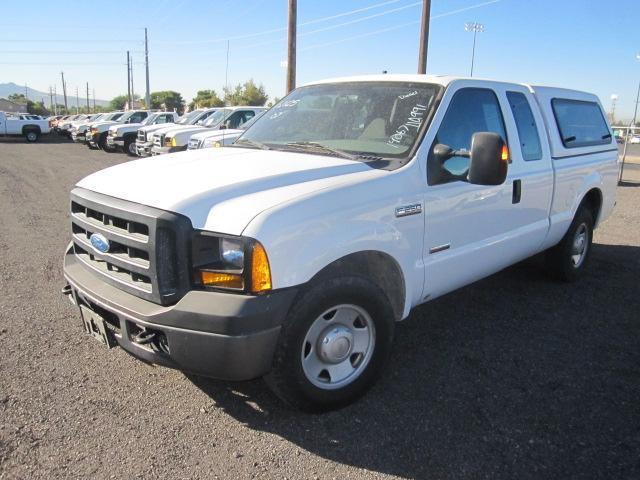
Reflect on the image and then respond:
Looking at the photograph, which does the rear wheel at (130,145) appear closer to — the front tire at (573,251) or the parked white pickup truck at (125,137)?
the parked white pickup truck at (125,137)

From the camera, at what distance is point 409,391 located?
3355 millimetres

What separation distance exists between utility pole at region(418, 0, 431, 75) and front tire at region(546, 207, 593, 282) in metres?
13.7

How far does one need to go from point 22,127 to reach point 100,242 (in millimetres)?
34723

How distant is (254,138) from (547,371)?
2.73 metres

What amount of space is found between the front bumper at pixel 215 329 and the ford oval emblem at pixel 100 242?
1.36 feet

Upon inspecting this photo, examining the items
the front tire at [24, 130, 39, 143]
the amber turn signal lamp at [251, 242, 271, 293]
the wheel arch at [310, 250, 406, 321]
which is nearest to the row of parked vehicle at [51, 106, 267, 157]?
the wheel arch at [310, 250, 406, 321]

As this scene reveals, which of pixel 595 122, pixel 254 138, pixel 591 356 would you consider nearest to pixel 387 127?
pixel 254 138

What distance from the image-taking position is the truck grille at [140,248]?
2.59 m

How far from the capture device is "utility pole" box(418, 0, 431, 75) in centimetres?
1825

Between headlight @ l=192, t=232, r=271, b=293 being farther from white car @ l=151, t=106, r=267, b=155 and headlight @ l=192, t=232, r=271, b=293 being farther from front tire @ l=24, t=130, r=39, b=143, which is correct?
front tire @ l=24, t=130, r=39, b=143

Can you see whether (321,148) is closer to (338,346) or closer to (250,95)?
(338,346)

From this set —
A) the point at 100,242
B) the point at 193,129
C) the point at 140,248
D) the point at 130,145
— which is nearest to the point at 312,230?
the point at 140,248

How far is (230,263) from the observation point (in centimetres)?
260

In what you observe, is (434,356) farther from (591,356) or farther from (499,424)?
(591,356)
